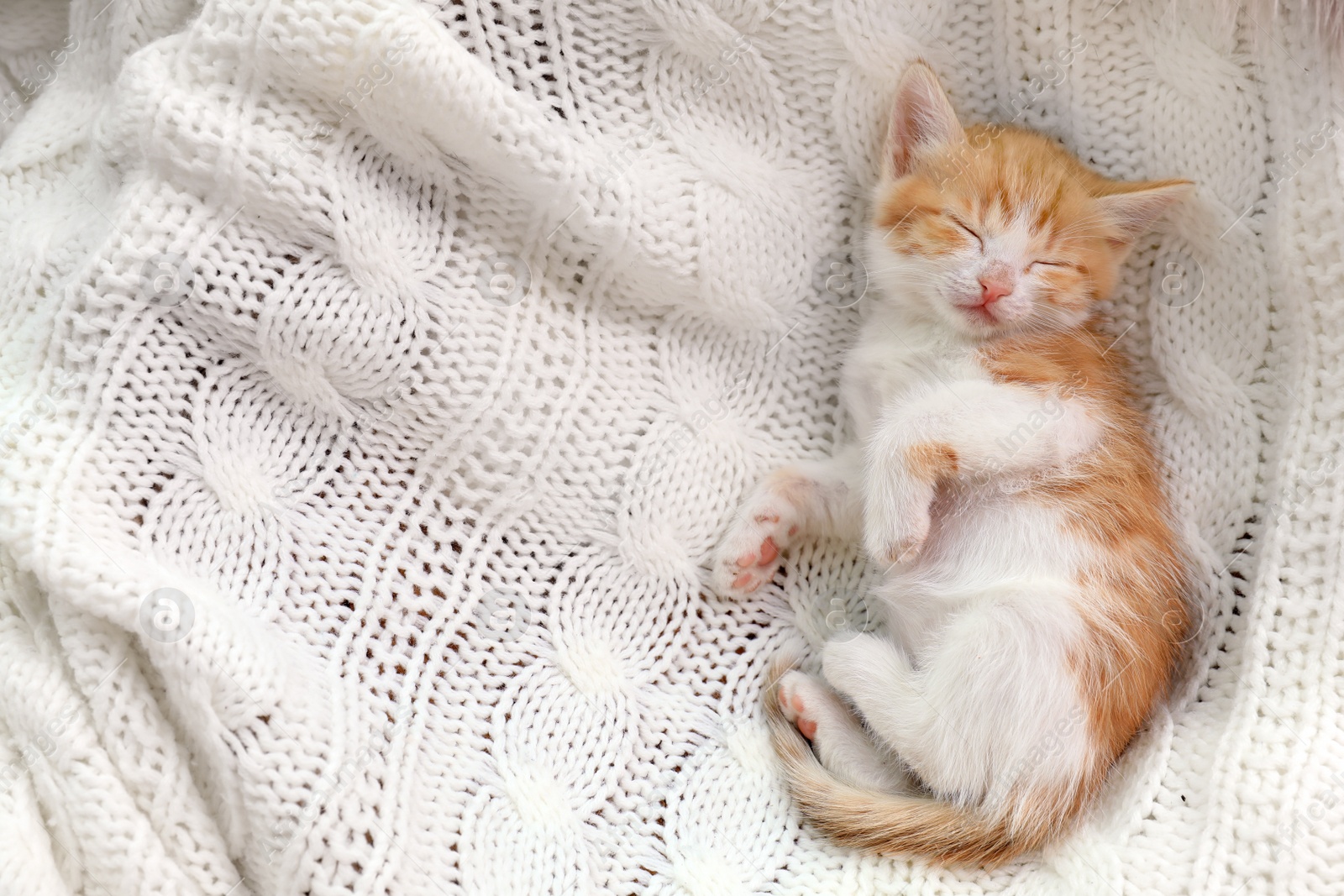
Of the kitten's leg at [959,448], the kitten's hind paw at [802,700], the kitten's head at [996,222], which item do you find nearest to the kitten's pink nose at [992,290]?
the kitten's head at [996,222]

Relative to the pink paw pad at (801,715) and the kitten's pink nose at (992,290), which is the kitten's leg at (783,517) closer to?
the pink paw pad at (801,715)

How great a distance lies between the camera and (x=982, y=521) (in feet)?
3.98

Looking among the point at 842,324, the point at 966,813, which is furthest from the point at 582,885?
the point at 842,324

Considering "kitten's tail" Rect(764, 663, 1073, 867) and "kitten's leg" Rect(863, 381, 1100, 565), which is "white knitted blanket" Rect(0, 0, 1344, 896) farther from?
"kitten's leg" Rect(863, 381, 1100, 565)

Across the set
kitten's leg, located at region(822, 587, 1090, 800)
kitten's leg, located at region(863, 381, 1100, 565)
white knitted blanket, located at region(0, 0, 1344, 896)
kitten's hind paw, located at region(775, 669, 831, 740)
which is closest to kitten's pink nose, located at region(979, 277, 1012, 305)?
kitten's leg, located at region(863, 381, 1100, 565)

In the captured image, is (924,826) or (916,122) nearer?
(924,826)

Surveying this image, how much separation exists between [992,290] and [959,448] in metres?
0.21

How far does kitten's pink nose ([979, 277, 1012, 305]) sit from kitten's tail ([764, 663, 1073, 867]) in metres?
0.62

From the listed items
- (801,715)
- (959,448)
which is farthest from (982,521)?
(801,715)

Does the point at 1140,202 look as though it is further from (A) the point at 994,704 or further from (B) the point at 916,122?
(A) the point at 994,704

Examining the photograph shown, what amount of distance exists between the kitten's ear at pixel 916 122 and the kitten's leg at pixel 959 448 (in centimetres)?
34

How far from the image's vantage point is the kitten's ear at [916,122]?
4.01 feet

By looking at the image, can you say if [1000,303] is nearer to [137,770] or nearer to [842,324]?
[842,324]

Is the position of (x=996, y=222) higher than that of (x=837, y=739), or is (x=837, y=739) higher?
(x=996, y=222)
